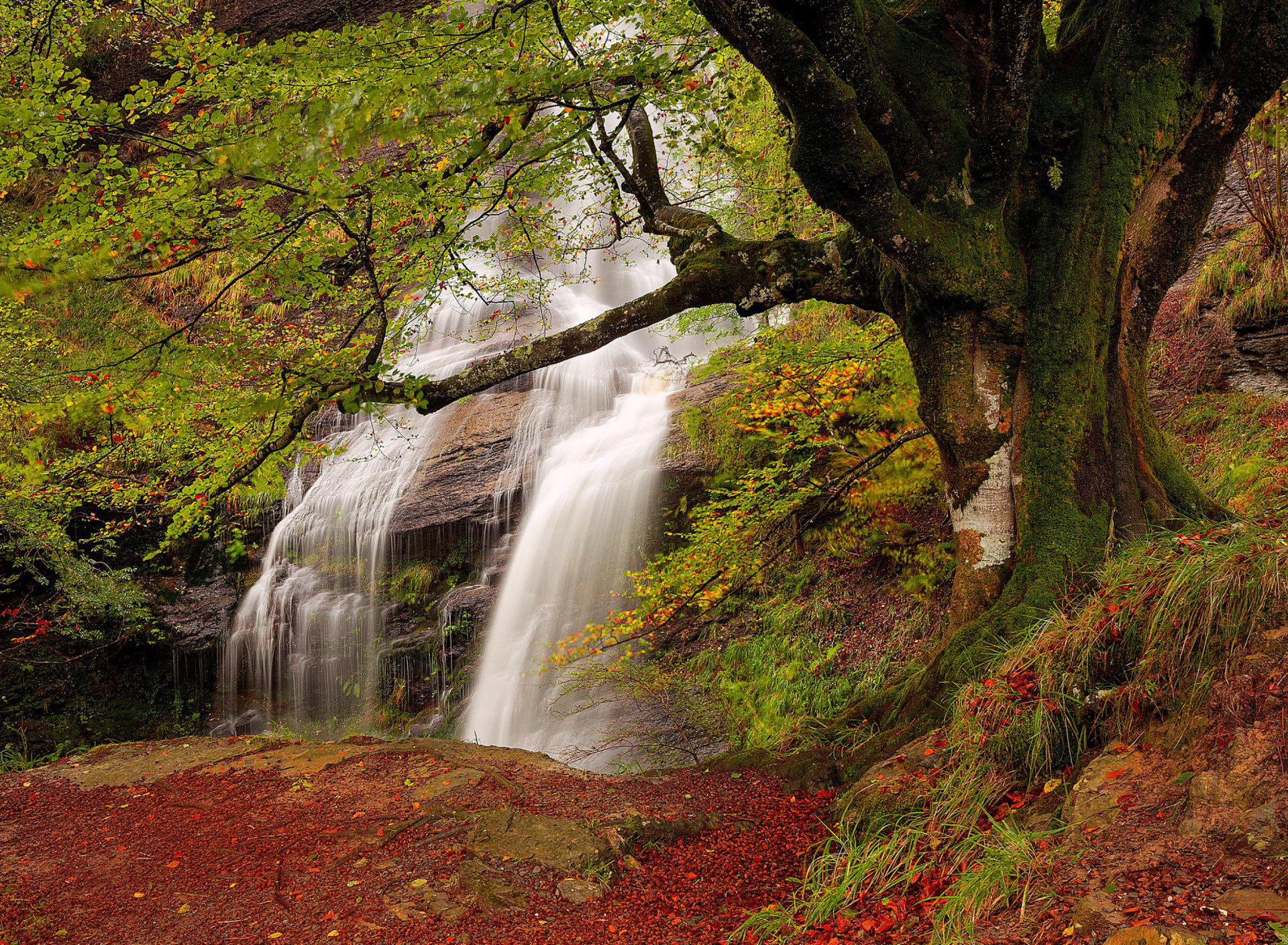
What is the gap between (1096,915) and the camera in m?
2.11

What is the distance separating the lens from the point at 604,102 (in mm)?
5586

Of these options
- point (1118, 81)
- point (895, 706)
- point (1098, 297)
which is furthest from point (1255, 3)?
point (895, 706)

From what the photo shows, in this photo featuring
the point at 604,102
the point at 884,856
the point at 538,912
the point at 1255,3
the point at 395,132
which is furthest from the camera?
the point at 604,102

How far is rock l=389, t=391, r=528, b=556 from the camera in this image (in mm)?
11719

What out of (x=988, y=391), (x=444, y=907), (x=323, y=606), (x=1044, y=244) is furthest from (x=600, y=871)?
(x=323, y=606)

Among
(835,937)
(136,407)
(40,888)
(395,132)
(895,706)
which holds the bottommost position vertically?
(40,888)

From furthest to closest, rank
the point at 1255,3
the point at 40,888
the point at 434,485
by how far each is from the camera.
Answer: the point at 434,485 < the point at 40,888 < the point at 1255,3

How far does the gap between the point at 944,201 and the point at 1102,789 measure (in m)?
2.85

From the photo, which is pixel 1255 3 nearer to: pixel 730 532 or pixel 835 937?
pixel 730 532

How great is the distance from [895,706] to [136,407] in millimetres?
4488

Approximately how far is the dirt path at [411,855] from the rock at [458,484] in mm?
5864

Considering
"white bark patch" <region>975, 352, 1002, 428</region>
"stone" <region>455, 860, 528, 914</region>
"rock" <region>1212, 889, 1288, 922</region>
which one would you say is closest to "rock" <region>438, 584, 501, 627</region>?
"stone" <region>455, 860, 528, 914</region>

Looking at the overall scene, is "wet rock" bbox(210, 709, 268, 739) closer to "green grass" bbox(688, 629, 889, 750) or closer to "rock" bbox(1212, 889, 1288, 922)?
"green grass" bbox(688, 629, 889, 750)

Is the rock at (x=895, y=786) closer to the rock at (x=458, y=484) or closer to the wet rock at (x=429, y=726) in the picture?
the wet rock at (x=429, y=726)
